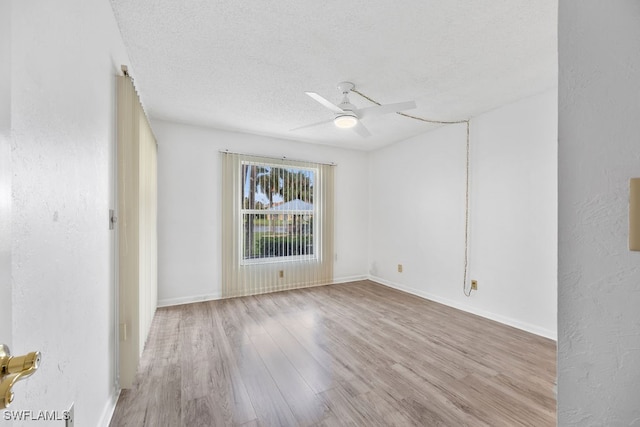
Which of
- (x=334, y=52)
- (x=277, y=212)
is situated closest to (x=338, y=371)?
(x=334, y=52)

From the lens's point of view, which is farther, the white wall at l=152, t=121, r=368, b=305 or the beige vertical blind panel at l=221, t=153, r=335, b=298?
the beige vertical blind panel at l=221, t=153, r=335, b=298

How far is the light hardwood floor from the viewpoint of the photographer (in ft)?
5.20

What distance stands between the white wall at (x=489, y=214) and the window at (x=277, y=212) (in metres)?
1.49

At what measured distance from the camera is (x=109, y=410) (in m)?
1.55

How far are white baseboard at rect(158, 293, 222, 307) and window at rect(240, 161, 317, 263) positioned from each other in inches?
25.6

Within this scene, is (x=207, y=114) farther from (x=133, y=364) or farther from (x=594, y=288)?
(x=594, y=288)

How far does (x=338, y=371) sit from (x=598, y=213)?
1.97 meters

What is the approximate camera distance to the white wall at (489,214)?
2.63m

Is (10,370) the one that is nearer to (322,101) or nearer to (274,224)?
(322,101)

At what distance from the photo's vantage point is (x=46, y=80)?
871 millimetres

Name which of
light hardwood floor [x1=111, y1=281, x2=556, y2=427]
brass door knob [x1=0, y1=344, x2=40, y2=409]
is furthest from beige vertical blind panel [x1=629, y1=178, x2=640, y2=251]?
light hardwood floor [x1=111, y1=281, x2=556, y2=427]

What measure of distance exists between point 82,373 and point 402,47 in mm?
2693

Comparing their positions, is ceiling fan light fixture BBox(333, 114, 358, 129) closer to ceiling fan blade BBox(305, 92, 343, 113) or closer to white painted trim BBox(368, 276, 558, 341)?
ceiling fan blade BBox(305, 92, 343, 113)

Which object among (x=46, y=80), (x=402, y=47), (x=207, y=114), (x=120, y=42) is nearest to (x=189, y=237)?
(x=207, y=114)
